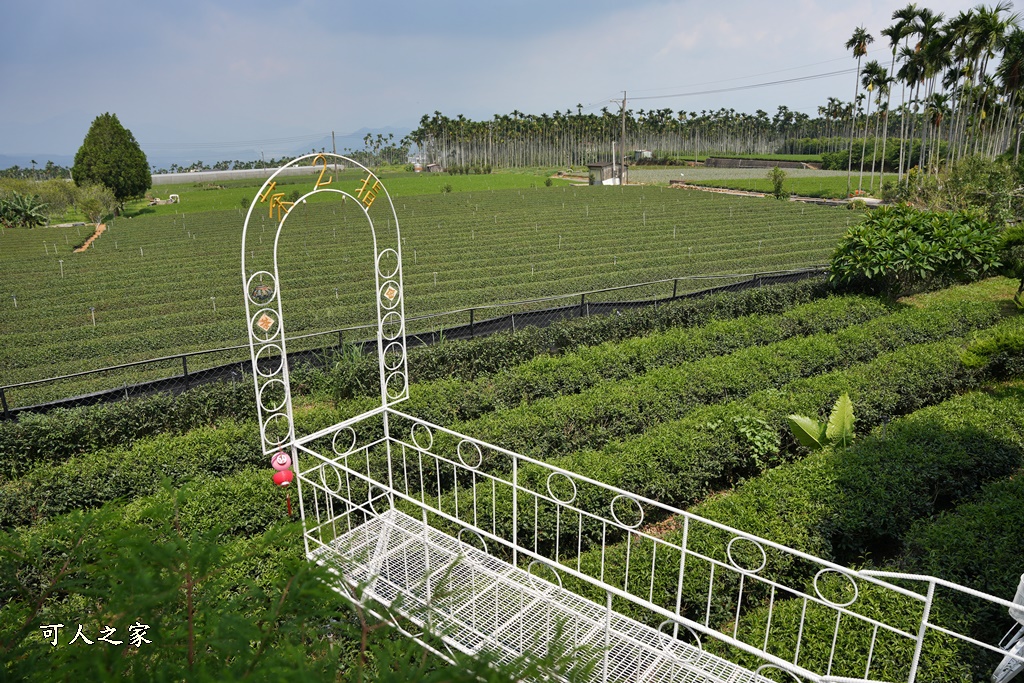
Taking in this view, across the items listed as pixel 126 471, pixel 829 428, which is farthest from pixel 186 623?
pixel 829 428

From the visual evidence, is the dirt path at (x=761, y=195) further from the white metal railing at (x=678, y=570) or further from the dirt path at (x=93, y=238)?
the dirt path at (x=93, y=238)

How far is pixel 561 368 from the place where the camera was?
11047 mm

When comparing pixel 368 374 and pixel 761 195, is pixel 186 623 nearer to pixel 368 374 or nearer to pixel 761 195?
pixel 368 374

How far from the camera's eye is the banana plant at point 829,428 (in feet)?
26.8

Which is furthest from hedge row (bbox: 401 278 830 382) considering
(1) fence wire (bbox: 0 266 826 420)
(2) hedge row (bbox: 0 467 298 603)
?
(2) hedge row (bbox: 0 467 298 603)

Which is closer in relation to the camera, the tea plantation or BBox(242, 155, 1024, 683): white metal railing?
the tea plantation

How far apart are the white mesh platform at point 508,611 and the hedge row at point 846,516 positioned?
67 cm

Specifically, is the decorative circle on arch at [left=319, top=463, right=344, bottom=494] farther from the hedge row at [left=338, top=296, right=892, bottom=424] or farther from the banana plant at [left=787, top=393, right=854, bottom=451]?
the banana plant at [left=787, top=393, right=854, bottom=451]

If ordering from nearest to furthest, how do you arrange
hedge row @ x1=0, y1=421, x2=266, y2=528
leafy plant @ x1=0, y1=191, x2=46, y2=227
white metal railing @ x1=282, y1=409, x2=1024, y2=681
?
white metal railing @ x1=282, y1=409, x2=1024, y2=681 < hedge row @ x1=0, y1=421, x2=266, y2=528 < leafy plant @ x1=0, y1=191, x2=46, y2=227

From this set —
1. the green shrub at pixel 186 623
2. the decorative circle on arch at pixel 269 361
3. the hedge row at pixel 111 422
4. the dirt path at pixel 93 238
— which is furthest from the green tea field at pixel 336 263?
the green shrub at pixel 186 623

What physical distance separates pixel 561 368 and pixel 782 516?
5.13 metres

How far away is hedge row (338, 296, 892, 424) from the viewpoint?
987 centimetres

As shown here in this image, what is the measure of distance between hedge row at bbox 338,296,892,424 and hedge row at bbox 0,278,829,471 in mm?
919

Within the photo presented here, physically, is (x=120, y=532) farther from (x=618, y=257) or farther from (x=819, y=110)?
(x=819, y=110)
